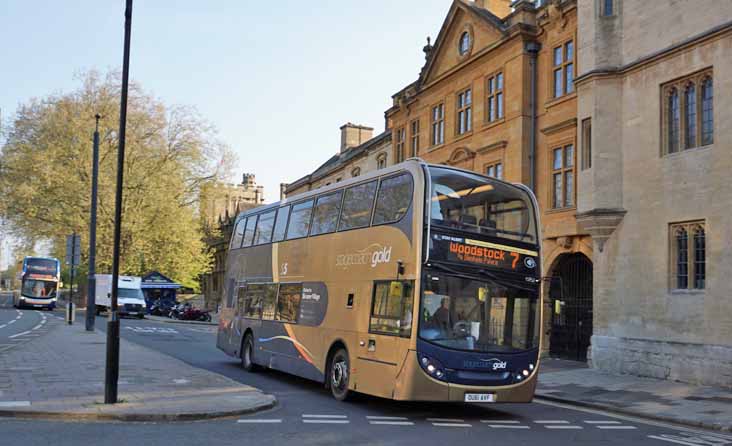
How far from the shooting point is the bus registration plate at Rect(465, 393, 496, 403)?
12109mm

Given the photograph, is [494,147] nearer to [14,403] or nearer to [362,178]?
[362,178]

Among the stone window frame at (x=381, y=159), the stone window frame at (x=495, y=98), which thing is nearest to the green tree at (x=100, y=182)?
the stone window frame at (x=381, y=159)

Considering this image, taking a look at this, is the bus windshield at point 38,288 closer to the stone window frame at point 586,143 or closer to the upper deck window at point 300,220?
the upper deck window at point 300,220

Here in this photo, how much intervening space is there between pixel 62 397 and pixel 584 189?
46.1 feet

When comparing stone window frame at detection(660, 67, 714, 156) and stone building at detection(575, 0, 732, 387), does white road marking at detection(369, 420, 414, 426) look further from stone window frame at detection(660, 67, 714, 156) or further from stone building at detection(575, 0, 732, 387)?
stone window frame at detection(660, 67, 714, 156)

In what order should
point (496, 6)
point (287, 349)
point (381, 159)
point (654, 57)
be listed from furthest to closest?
point (381, 159) → point (496, 6) → point (654, 57) → point (287, 349)

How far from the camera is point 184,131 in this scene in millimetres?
52625

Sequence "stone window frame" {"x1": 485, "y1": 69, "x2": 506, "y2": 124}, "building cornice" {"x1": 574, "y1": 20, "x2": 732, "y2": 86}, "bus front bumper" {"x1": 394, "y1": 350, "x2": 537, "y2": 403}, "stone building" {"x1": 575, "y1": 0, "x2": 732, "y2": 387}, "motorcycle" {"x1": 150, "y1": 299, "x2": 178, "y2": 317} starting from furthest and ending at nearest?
"motorcycle" {"x1": 150, "y1": 299, "x2": 178, "y2": 317} → "stone window frame" {"x1": 485, "y1": 69, "x2": 506, "y2": 124} → "building cornice" {"x1": 574, "y1": 20, "x2": 732, "y2": 86} → "stone building" {"x1": 575, "y1": 0, "x2": 732, "y2": 387} → "bus front bumper" {"x1": 394, "y1": 350, "x2": 537, "y2": 403}

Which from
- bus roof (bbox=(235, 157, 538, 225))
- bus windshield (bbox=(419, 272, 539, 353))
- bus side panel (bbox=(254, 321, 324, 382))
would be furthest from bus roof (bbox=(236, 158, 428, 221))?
bus side panel (bbox=(254, 321, 324, 382))

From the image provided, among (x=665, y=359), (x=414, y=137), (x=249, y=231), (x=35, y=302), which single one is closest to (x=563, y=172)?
(x=665, y=359)

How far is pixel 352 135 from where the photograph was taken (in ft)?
175

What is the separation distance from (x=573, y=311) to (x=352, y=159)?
72.9 ft

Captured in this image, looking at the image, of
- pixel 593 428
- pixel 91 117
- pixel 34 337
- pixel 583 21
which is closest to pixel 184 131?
pixel 91 117

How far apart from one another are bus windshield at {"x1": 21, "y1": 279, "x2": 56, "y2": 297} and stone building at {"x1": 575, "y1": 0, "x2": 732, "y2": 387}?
153 feet
